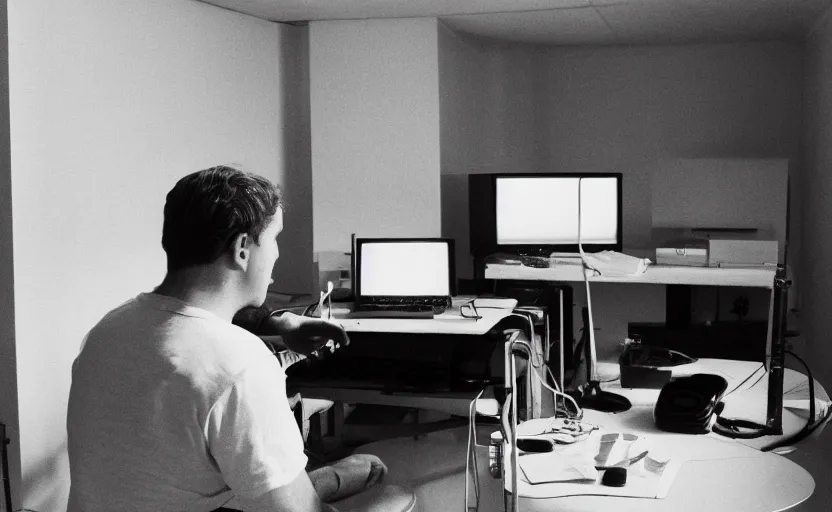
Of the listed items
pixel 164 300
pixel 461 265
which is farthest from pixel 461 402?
pixel 164 300

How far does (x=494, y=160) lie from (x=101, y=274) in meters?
2.54

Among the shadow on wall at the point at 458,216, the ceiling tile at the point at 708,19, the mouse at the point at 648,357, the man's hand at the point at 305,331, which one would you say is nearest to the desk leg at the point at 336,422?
the shadow on wall at the point at 458,216

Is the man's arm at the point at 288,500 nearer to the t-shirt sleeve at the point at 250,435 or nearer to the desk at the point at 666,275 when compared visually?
the t-shirt sleeve at the point at 250,435

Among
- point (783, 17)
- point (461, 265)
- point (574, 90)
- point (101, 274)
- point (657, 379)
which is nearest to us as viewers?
point (657, 379)

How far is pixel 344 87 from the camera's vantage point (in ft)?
14.5

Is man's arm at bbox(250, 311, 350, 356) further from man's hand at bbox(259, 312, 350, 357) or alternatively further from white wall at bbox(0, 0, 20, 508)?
white wall at bbox(0, 0, 20, 508)

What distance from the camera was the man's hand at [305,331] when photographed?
7.43 feet

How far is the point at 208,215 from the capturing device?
1.33m

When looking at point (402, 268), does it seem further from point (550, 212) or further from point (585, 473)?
point (585, 473)

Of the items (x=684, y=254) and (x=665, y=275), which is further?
(x=684, y=254)

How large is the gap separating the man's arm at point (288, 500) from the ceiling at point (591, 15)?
122 inches

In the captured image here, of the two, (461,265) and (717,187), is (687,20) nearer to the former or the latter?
(717,187)

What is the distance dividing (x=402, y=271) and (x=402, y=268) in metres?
0.01

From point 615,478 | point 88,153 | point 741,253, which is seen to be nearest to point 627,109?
point 741,253
